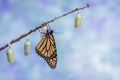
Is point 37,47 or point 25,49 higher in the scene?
point 37,47

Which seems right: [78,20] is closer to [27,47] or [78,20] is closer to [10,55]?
[27,47]

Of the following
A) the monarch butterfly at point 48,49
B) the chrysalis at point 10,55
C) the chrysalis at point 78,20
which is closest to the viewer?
the chrysalis at point 10,55

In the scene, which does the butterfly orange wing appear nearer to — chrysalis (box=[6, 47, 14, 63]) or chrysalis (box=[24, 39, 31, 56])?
chrysalis (box=[24, 39, 31, 56])

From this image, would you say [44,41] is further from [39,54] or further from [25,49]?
[25,49]

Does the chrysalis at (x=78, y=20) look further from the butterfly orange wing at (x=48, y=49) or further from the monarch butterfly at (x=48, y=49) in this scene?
the butterfly orange wing at (x=48, y=49)

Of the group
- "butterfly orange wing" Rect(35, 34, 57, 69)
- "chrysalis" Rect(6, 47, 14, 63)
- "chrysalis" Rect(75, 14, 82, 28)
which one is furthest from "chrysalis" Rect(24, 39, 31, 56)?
"butterfly orange wing" Rect(35, 34, 57, 69)

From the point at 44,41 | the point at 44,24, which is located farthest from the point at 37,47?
the point at 44,24

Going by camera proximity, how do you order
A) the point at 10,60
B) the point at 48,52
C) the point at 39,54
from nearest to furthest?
the point at 10,60, the point at 39,54, the point at 48,52

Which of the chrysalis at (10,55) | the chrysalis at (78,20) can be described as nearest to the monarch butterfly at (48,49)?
the chrysalis at (78,20)
